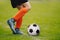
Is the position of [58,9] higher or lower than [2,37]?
lower

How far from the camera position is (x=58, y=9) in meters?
8.83

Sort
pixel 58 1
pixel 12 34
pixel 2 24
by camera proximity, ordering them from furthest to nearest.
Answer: pixel 58 1
pixel 2 24
pixel 12 34

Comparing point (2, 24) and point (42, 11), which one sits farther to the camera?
point (42, 11)

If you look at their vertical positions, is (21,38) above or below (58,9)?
above

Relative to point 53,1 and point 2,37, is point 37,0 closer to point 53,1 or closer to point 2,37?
point 53,1


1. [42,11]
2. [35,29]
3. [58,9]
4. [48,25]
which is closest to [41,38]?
[35,29]

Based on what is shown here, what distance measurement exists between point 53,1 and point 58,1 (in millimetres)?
523

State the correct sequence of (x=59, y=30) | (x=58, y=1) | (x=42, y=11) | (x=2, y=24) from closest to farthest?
1. (x=59, y=30)
2. (x=2, y=24)
3. (x=42, y=11)
4. (x=58, y=1)

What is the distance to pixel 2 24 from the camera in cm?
589

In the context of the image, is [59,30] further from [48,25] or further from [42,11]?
[42,11]

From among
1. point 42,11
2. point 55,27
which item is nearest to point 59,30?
point 55,27

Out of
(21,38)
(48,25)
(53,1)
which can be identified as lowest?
(53,1)

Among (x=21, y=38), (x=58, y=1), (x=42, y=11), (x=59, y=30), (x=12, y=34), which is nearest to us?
(x=21, y=38)

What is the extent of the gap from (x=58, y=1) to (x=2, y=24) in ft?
15.3
